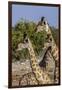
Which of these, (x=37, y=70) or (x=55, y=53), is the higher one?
(x=55, y=53)

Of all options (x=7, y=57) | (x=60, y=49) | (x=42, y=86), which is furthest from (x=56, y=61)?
(x=7, y=57)

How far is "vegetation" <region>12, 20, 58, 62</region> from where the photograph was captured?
2.38 m

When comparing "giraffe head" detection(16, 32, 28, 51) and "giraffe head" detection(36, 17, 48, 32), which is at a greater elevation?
"giraffe head" detection(36, 17, 48, 32)

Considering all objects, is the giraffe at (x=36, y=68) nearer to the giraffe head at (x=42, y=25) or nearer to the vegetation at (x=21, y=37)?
the vegetation at (x=21, y=37)

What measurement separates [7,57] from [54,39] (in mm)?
515

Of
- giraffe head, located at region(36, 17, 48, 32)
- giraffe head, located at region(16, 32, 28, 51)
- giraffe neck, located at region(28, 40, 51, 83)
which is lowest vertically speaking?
giraffe neck, located at region(28, 40, 51, 83)

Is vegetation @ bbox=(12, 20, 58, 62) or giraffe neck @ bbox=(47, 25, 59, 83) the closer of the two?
vegetation @ bbox=(12, 20, 58, 62)

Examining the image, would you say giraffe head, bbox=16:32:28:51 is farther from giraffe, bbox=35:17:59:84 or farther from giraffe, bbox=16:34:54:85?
giraffe, bbox=35:17:59:84

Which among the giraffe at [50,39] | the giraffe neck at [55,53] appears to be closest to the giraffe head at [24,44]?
the giraffe at [50,39]

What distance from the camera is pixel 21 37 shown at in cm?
239

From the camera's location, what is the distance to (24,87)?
2.39m

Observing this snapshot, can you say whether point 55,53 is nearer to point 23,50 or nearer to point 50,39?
point 50,39

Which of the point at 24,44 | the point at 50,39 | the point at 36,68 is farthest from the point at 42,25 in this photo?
the point at 36,68

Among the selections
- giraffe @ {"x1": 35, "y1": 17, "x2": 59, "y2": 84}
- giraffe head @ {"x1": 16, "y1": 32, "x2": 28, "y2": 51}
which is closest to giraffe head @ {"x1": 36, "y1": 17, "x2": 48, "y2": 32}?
giraffe @ {"x1": 35, "y1": 17, "x2": 59, "y2": 84}
